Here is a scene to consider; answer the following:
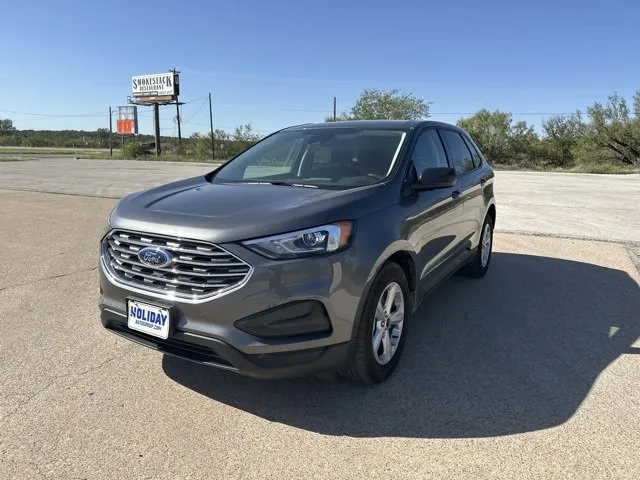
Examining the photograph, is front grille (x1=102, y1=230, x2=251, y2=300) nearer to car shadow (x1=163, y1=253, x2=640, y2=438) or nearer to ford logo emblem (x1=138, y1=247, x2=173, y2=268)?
ford logo emblem (x1=138, y1=247, x2=173, y2=268)

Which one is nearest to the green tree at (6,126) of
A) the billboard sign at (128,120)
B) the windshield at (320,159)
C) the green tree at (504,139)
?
the billboard sign at (128,120)

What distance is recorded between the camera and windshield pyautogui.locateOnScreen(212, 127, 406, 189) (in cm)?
356

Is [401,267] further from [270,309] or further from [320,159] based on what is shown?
[320,159]

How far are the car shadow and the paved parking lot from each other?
1 centimetres

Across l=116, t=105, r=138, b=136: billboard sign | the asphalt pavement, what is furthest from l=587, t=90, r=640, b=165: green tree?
l=116, t=105, r=138, b=136: billboard sign

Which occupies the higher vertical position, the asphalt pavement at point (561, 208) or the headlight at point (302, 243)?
the headlight at point (302, 243)

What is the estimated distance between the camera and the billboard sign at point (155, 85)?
54219 millimetres

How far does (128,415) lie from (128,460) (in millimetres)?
416

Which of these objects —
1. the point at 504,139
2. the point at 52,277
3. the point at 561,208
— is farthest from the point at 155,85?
the point at 52,277

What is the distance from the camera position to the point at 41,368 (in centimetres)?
329

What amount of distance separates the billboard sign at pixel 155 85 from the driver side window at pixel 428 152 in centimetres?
5482

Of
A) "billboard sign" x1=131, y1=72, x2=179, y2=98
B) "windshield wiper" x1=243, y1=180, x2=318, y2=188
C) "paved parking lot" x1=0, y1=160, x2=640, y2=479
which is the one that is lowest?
"paved parking lot" x1=0, y1=160, x2=640, y2=479

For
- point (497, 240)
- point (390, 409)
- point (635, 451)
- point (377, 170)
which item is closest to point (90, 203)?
point (497, 240)

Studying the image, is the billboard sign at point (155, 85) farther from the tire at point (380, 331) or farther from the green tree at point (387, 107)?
the tire at point (380, 331)
